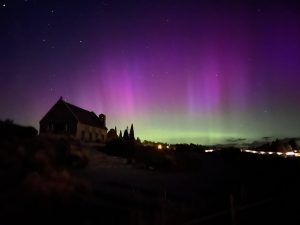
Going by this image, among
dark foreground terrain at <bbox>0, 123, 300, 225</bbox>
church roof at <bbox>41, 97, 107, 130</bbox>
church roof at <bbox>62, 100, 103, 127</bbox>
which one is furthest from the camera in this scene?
church roof at <bbox>62, 100, 103, 127</bbox>

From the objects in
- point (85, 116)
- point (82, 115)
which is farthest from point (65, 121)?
point (85, 116)

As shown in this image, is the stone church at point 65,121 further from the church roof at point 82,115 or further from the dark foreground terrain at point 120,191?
the dark foreground terrain at point 120,191

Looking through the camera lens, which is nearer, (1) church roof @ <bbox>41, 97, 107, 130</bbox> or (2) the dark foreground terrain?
(2) the dark foreground terrain

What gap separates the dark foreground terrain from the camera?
14.9m

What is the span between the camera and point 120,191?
76.2ft

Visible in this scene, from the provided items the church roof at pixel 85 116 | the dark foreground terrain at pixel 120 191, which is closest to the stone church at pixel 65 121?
the church roof at pixel 85 116

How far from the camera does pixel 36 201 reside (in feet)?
59.5

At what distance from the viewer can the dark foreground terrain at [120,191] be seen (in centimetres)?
1489

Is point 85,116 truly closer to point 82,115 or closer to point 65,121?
point 82,115

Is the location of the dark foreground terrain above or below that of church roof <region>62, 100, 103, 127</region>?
below

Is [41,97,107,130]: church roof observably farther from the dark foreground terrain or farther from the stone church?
the dark foreground terrain

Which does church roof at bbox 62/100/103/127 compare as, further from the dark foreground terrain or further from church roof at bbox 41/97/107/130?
the dark foreground terrain

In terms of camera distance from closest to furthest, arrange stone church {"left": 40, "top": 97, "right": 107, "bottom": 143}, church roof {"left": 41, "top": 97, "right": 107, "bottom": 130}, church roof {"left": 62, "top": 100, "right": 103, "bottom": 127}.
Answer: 1. stone church {"left": 40, "top": 97, "right": 107, "bottom": 143}
2. church roof {"left": 41, "top": 97, "right": 107, "bottom": 130}
3. church roof {"left": 62, "top": 100, "right": 103, "bottom": 127}

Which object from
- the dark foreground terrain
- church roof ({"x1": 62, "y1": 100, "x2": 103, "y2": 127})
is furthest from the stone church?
the dark foreground terrain
